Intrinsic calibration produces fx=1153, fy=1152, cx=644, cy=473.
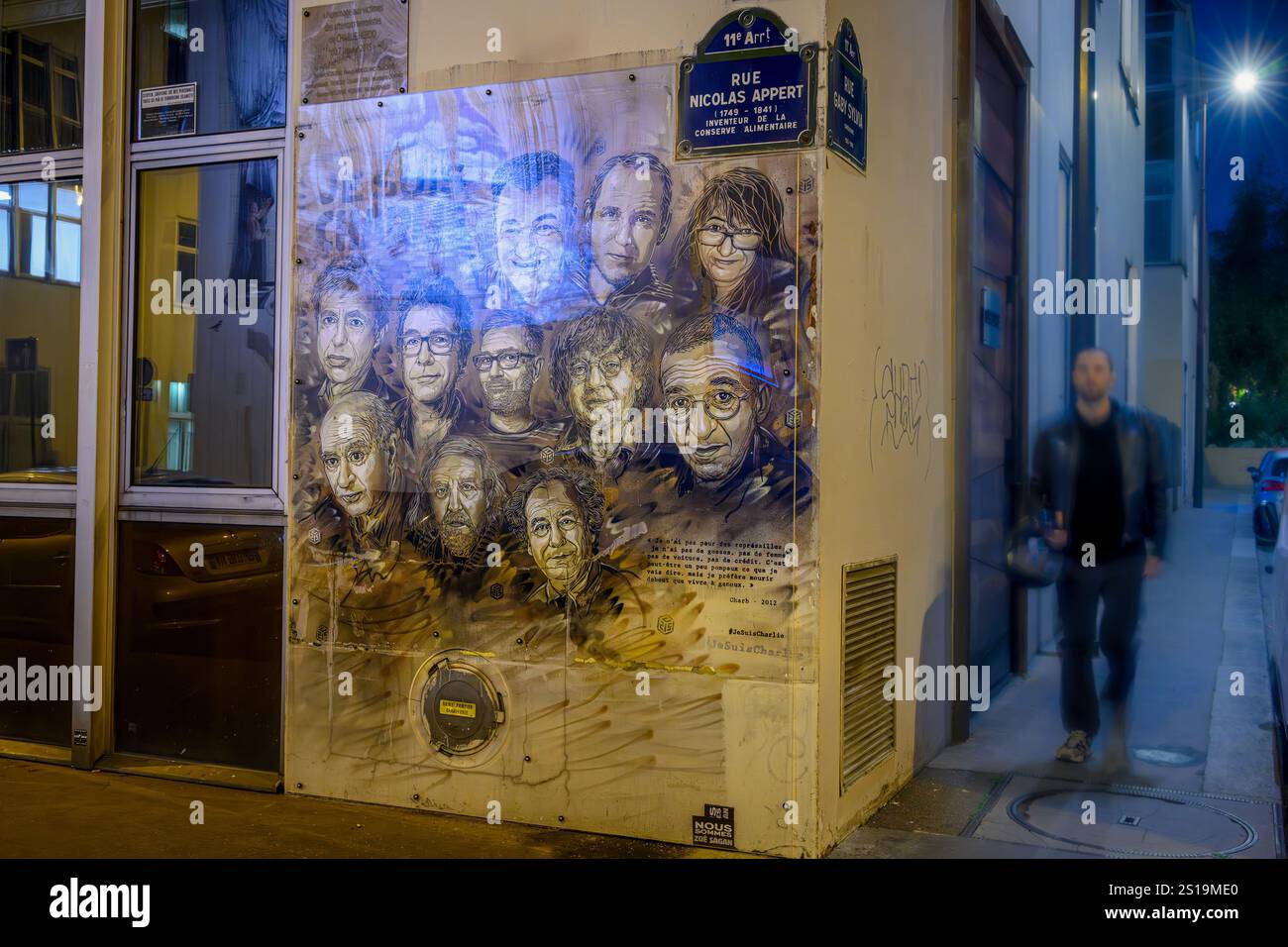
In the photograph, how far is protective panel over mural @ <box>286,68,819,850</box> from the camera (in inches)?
185

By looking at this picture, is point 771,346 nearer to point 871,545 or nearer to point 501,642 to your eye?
point 871,545

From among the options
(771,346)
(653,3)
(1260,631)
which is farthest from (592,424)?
(1260,631)

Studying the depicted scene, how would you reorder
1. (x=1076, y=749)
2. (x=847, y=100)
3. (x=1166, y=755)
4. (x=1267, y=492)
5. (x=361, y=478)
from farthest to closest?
(x=1267, y=492), (x=1166, y=755), (x=1076, y=749), (x=361, y=478), (x=847, y=100)

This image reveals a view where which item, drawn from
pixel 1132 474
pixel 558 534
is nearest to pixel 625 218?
pixel 558 534

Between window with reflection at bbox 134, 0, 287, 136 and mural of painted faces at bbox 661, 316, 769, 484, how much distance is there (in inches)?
101

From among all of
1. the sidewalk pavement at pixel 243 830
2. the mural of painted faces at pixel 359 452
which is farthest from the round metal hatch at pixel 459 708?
the mural of painted faces at pixel 359 452

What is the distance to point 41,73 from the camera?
648 cm

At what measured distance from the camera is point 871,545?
5.27 m

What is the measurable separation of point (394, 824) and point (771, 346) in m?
2.70

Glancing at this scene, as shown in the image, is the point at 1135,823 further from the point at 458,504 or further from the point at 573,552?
the point at 458,504

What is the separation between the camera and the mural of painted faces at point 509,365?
5.09 meters

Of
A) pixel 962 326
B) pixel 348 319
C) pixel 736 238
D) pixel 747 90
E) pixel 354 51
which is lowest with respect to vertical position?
pixel 348 319

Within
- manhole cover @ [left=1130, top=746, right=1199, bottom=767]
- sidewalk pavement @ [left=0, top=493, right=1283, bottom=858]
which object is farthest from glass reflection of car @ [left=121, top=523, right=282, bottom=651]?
manhole cover @ [left=1130, top=746, right=1199, bottom=767]

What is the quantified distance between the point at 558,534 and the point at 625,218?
1.39 metres
